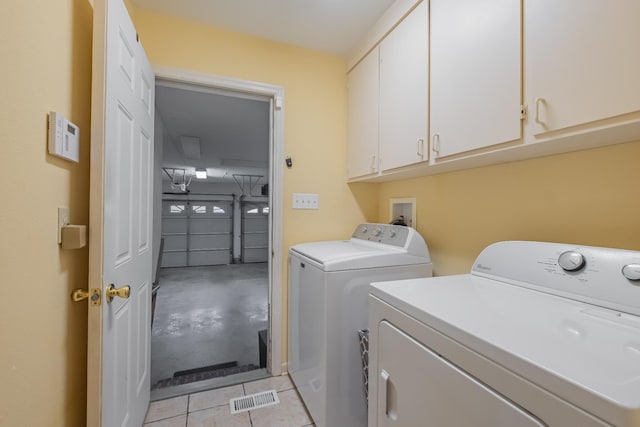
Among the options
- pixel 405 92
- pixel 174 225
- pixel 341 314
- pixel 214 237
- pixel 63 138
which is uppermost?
pixel 405 92

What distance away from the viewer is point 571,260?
2.96ft

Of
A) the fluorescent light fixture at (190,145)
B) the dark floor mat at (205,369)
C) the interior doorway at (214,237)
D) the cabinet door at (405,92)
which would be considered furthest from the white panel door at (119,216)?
the fluorescent light fixture at (190,145)

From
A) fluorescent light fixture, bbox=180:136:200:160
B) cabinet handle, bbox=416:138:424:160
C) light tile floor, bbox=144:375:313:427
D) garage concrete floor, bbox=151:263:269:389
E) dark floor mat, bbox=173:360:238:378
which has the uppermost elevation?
fluorescent light fixture, bbox=180:136:200:160

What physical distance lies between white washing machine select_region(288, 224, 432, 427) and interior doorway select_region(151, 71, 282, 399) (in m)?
0.54

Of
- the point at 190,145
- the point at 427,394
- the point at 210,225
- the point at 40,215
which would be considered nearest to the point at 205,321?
the point at 190,145

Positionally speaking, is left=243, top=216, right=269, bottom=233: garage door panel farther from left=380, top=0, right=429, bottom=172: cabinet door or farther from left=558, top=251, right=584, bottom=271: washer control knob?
left=558, top=251, right=584, bottom=271: washer control knob

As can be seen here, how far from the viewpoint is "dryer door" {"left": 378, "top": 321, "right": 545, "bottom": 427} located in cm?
58

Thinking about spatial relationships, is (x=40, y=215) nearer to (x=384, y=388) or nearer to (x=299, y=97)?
(x=384, y=388)

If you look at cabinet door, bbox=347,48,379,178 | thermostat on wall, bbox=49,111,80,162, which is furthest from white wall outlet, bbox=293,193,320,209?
thermostat on wall, bbox=49,111,80,162

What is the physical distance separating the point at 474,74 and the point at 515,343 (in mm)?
1031

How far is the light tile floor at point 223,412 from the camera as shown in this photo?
1.61 m

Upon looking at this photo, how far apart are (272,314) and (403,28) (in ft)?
6.63

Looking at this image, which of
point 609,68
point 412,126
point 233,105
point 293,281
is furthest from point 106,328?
point 233,105

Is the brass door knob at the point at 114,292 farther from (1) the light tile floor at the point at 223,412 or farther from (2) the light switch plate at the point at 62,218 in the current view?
(1) the light tile floor at the point at 223,412
